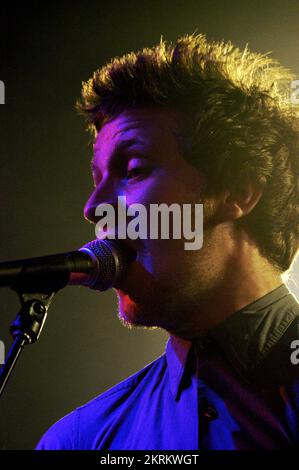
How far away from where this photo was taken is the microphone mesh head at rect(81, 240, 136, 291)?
1165mm

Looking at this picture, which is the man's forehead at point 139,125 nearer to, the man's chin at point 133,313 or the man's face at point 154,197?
the man's face at point 154,197

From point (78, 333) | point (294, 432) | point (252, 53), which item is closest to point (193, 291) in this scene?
point (294, 432)

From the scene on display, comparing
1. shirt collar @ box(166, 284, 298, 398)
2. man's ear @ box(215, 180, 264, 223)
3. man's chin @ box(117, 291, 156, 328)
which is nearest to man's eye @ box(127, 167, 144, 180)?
man's ear @ box(215, 180, 264, 223)

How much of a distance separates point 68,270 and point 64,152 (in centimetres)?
108

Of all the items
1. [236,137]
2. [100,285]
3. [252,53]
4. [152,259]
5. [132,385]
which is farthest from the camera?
[252,53]

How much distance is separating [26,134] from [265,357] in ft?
4.39

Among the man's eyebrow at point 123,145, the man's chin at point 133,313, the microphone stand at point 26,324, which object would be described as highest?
the man's eyebrow at point 123,145

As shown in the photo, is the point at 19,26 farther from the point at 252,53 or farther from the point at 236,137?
the point at 236,137

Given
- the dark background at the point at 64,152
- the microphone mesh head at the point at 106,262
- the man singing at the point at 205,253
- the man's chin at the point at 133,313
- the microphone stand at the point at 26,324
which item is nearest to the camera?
the microphone stand at the point at 26,324

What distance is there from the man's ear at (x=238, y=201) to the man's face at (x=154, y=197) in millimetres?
79

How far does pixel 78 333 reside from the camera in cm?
195

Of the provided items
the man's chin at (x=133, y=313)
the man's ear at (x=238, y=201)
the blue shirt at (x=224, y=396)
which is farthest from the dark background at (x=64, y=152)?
the man's ear at (x=238, y=201)

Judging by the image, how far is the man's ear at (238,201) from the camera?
4.91 feet

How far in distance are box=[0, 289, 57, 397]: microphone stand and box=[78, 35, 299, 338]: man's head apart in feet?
1.21
